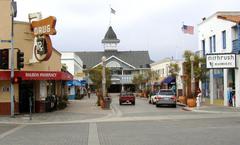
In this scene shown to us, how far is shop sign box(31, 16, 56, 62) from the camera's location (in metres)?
33.9

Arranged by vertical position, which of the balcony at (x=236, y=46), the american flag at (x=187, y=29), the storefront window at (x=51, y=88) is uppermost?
the american flag at (x=187, y=29)

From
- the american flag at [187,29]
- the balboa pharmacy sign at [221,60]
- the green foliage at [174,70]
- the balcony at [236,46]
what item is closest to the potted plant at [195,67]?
the balboa pharmacy sign at [221,60]

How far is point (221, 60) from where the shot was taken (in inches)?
1689

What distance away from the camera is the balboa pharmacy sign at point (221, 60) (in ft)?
138

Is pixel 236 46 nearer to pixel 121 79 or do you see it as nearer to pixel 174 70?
pixel 174 70

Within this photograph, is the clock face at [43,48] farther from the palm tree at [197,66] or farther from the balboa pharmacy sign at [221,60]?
the palm tree at [197,66]

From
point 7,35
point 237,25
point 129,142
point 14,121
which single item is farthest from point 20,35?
point 129,142

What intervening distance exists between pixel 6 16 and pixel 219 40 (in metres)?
21.0

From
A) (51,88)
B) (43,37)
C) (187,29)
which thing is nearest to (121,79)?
A: (187,29)

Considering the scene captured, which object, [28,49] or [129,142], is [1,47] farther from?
[129,142]

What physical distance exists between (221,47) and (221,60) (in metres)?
4.47

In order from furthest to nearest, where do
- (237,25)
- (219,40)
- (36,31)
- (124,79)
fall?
(124,79), (219,40), (237,25), (36,31)

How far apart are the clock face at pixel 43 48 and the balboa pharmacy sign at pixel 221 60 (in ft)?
51.2

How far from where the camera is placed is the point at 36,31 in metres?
35.5
